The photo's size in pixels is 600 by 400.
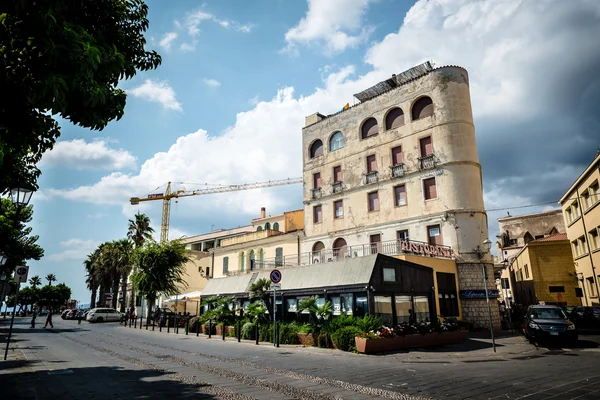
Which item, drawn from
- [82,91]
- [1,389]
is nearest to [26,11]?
[82,91]

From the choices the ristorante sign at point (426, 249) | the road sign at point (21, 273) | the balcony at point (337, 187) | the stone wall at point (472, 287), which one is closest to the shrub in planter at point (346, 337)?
the ristorante sign at point (426, 249)

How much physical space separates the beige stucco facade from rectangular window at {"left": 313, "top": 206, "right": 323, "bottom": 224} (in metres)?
0.10

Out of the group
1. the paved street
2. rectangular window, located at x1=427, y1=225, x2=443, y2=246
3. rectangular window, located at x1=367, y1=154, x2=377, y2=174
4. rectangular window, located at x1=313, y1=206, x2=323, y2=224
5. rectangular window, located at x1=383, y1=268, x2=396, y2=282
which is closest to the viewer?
the paved street

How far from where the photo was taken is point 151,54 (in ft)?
27.1

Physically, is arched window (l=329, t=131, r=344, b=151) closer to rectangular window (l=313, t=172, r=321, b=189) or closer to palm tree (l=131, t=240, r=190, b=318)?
rectangular window (l=313, t=172, r=321, b=189)

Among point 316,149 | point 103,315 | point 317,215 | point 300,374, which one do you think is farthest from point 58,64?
point 103,315

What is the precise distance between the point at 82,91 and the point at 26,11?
3.99ft

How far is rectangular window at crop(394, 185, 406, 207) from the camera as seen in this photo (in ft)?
96.3

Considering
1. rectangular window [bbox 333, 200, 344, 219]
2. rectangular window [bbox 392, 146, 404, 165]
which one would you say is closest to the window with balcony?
rectangular window [bbox 333, 200, 344, 219]

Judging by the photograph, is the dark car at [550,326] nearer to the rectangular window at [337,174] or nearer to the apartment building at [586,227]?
the apartment building at [586,227]

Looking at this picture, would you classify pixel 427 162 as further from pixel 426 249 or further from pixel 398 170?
pixel 426 249

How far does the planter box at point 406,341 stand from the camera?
47.1ft

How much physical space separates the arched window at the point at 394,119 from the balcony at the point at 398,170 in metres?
3.36

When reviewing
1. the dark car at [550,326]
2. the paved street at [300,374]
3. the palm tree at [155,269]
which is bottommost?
the paved street at [300,374]
